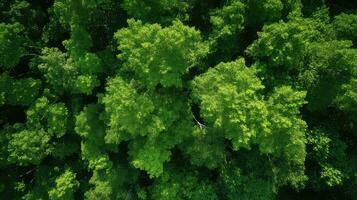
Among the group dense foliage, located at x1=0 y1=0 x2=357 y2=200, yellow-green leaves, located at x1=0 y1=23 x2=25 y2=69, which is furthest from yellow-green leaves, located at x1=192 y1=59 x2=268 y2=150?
yellow-green leaves, located at x1=0 y1=23 x2=25 y2=69

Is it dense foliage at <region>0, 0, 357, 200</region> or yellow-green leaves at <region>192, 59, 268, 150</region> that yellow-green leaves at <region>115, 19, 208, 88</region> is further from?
yellow-green leaves at <region>192, 59, 268, 150</region>

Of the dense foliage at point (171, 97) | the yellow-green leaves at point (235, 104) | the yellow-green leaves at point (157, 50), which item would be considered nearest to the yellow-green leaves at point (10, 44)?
the dense foliage at point (171, 97)

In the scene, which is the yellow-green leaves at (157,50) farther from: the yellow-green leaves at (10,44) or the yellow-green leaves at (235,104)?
the yellow-green leaves at (10,44)

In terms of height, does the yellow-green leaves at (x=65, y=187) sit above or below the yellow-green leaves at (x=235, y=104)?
below

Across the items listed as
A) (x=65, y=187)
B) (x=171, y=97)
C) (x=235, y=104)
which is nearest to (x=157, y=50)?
(x=171, y=97)

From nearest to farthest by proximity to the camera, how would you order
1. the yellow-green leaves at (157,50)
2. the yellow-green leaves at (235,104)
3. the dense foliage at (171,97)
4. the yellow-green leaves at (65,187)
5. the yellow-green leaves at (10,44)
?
the yellow-green leaves at (157,50) → the yellow-green leaves at (235,104) → the dense foliage at (171,97) → the yellow-green leaves at (10,44) → the yellow-green leaves at (65,187)

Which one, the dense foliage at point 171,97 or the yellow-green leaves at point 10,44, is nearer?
the dense foliage at point 171,97

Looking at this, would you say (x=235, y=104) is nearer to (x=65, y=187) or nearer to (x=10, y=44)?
(x=65, y=187)

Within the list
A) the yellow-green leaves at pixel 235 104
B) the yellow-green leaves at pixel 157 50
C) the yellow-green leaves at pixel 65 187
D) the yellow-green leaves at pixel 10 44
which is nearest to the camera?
the yellow-green leaves at pixel 157 50

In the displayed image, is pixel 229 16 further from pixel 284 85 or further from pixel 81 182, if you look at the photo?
pixel 81 182
